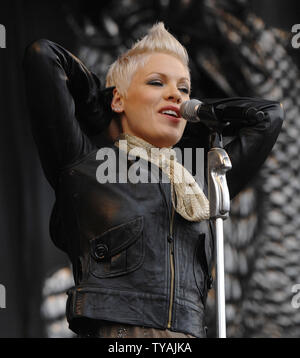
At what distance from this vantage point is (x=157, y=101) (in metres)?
2.19

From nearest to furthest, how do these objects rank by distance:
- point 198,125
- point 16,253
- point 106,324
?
point 106,324 < point 198,125 < point 16,253

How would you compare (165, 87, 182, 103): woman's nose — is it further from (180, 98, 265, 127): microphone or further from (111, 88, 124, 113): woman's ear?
(180, 98, 265, 127): microphone

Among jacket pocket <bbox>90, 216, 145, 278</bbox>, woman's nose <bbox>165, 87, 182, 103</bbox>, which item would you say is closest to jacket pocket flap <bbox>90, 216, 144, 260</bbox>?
jacket pocket <bbox>90, 216, 145, 278</bbox>

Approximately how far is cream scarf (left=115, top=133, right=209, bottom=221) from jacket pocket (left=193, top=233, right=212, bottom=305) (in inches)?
3.1

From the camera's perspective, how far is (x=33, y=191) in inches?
Answer: 107

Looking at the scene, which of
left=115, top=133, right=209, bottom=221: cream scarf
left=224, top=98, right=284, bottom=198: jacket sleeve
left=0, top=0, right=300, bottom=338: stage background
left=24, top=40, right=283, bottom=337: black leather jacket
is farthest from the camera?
left=0, top=0, right=300, bottom=338: stage background

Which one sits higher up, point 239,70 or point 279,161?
point 239,70

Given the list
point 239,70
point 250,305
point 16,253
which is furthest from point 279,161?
point 16,253

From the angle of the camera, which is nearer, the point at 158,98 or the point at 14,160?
the point at 158,98

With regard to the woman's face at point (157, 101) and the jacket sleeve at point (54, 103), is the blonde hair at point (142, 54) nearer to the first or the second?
the woman's face at point (157, 101)

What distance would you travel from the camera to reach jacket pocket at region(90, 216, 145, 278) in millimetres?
1967

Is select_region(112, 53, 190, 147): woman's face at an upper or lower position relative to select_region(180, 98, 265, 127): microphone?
upper

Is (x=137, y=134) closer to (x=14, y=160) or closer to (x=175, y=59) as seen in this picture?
(x=175, y=59)

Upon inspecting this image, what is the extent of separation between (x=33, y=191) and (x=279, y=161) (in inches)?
37.8
